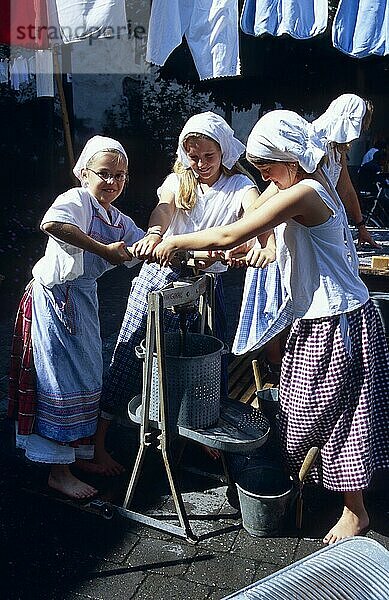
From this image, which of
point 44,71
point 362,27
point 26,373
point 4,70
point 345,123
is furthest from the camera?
point 4,70

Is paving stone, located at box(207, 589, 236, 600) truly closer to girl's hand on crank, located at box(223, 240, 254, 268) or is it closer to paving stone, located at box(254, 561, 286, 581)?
paving stone, located at box(254, 561, 286, 581)

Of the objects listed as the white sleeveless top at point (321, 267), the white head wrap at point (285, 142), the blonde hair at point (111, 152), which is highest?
the white head wrap at point (285, 142)

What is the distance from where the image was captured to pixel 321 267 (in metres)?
2.70

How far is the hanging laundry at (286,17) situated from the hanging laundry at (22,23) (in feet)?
5.44

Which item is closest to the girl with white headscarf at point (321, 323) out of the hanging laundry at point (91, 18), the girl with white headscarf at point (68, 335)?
the girl with white headscarf at point (68, 335)

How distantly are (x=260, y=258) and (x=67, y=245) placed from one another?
2.81 feet

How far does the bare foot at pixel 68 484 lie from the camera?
3.20 meters

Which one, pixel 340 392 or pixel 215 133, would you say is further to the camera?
pixel 215 133

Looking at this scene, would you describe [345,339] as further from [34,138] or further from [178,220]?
[34,138]

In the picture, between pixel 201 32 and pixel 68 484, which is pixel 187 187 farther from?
pixel 201 32

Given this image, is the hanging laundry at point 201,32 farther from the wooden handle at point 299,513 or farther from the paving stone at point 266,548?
the paving stone at point 266,548

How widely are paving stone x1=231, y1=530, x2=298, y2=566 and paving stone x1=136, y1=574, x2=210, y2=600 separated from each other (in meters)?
0.30

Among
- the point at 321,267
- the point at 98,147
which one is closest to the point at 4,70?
the point at 98,147

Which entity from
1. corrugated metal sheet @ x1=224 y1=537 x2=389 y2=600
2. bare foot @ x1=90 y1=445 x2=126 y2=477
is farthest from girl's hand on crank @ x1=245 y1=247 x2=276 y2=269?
corrugated metal sheet @ x1=224 y1=537 x2=389 y2=600
